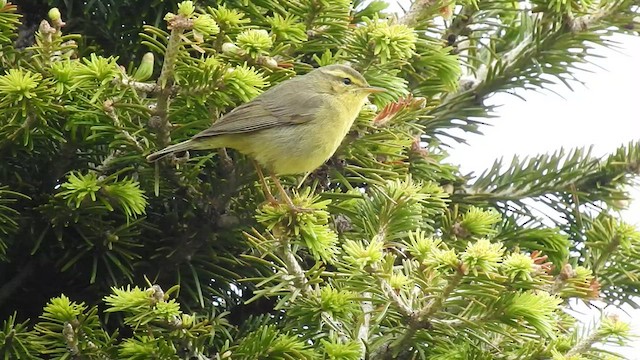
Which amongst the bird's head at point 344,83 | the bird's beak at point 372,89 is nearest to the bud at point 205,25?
the bird's head at point 344,83

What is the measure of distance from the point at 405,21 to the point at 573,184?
2.69 ft

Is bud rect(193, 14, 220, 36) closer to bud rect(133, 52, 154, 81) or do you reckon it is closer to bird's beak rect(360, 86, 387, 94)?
bud rect(133, 52, 154, 81)

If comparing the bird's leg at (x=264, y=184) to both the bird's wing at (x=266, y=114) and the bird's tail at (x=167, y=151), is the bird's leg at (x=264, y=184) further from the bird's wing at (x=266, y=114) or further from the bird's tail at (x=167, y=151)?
the bird's tail at (x=167, y=151)

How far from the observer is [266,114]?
303 centimetres

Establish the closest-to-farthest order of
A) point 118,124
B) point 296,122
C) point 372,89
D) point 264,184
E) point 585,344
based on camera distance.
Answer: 1. point 585,344
2. point 118,124
3. point 264,184
4. point 372,89
5. point 296,122

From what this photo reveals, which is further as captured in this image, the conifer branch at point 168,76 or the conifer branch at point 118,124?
the conifer branch at point 118,124

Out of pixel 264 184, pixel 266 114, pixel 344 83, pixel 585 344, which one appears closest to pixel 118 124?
pixel 264 184

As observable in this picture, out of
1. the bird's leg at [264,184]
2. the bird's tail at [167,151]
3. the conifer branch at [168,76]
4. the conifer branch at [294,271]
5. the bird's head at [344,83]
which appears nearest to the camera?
the conifer branch at [168,76]

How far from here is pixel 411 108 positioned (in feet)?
8.81

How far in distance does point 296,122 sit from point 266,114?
0.17 m

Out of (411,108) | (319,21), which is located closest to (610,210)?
(411,108)

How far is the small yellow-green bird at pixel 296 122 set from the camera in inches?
106

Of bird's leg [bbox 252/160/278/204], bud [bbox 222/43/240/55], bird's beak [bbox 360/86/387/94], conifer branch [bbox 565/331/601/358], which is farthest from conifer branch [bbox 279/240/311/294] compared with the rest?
bird's beak [bbox 360/86/387/94]

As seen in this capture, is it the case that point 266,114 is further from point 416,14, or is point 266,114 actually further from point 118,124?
point 118,124
